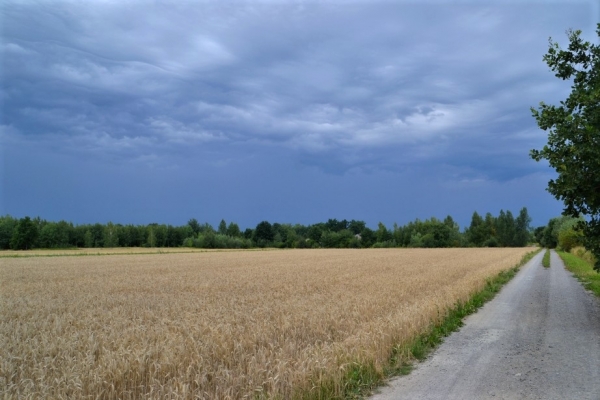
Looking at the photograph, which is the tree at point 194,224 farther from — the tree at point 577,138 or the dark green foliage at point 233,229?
the tree at point 577,138

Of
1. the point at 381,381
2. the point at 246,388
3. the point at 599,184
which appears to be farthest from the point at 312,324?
the point at 599,184

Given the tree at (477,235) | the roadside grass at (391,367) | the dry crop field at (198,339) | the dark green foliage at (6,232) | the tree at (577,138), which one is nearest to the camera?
the dry crop field at (198,339)

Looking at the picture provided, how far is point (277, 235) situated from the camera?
140m

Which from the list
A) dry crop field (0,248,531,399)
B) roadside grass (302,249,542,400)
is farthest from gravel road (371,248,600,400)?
dry crop field (0,248,531,399)

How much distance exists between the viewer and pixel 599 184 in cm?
1138

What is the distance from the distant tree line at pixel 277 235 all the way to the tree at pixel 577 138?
Result: 4310 inches

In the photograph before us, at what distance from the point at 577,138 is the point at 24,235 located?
10719 centimetres

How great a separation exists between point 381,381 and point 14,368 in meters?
6.27

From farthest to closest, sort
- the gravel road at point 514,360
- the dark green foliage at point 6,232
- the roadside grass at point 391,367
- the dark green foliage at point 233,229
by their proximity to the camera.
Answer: the dark green foliage at point 233,229, the dark green foliage at point 6,232, the gravel road at point 514,360, the roadside grass at point 391,367

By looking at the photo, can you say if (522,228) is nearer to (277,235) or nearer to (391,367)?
(277,235)

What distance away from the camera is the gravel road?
6.63 m

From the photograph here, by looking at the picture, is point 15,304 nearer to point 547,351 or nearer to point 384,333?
point 384,333

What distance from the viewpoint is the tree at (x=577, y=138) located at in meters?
11.2

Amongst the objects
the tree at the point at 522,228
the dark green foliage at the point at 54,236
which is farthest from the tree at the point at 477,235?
the dark green foliage at the point at 54,236
